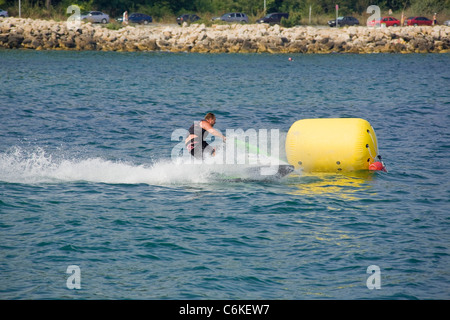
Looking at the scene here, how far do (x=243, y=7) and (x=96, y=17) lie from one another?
19.5 meters

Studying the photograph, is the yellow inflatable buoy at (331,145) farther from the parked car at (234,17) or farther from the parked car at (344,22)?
the parked car at (344,22)

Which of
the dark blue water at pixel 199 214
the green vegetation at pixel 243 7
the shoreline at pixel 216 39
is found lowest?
the dark blue water at pixel 199 214

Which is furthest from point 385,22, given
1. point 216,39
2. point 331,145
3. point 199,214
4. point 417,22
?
point 199,214

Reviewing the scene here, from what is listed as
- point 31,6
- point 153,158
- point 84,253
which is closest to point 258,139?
point 153,158

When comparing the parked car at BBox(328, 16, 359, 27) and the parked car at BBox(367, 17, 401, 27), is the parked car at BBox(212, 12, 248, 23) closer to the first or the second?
the parked car at BBox(328, 16, 359, 27)

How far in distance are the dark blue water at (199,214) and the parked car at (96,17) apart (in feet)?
142

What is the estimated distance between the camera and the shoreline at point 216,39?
5875cm

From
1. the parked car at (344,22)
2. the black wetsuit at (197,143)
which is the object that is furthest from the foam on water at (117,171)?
the parked car at (344,22)

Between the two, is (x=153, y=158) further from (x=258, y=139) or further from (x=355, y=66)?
(x=355, y=66)

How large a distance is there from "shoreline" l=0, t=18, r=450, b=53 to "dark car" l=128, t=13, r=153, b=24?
25.7 ft

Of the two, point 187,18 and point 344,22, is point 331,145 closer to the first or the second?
point 187,18

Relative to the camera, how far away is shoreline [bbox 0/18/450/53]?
193 feet

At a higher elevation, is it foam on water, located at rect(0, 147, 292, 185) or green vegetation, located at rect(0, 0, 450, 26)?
green vegetation, located at rect(0, 0, 450, 26)

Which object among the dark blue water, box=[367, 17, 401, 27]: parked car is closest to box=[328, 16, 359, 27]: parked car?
box=[367, 17, 401, 27]: parked car
